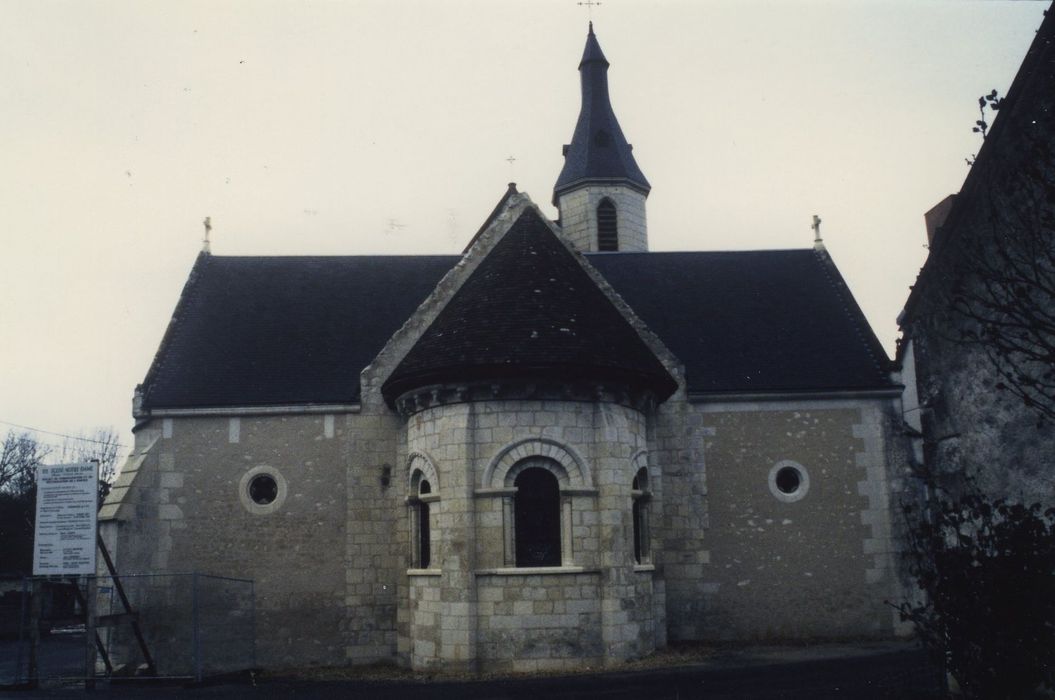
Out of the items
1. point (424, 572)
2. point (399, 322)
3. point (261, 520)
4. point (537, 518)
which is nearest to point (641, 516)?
point (537, 518)

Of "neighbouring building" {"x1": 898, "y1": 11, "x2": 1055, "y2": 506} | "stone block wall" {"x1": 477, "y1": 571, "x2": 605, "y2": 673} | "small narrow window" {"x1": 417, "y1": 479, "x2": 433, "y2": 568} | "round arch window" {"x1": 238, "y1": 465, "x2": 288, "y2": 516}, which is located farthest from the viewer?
"round arch window" {"x1": 238, "y1": 465, "x2": 288, "y2": 516}

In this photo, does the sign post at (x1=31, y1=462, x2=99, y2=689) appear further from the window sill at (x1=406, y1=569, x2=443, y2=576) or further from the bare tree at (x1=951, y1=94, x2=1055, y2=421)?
the bare tree at (x1=951, y1=94, x2=1055, y2=421)

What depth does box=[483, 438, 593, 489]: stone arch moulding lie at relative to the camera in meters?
15.1

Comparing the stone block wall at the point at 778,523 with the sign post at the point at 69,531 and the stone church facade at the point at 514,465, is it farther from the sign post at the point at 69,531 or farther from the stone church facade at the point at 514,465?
the sign post at the point at 69,531

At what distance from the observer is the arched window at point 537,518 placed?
1507 centimetres

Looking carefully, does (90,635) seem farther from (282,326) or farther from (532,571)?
(282,326)

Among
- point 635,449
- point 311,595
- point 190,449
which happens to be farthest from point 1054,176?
point 190,449

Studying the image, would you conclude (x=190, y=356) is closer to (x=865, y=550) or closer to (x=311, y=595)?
(x=311, y=595)

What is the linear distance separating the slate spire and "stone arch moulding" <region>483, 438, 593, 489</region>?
54.4 ft

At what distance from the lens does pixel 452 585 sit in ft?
48.5

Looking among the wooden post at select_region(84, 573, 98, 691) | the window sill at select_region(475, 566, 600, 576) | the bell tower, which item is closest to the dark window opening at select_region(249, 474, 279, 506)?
the wooden post at select_region(84, 573, 98, 691)

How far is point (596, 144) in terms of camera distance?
3120 centimetres

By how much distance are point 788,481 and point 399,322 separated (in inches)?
342

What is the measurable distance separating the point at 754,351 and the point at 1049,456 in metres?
10.3
